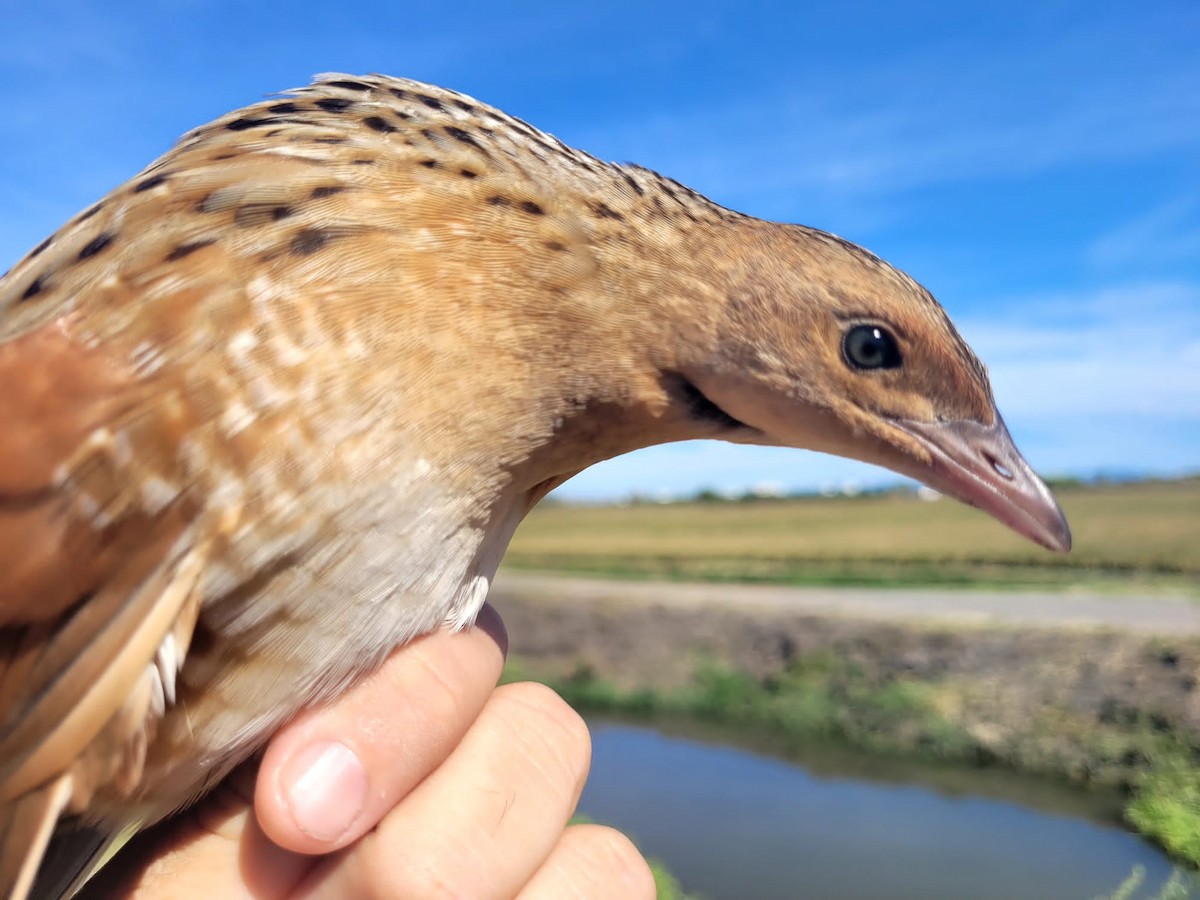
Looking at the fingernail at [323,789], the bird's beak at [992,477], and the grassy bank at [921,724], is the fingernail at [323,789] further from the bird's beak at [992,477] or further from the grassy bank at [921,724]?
the grassy bank at [921,724]

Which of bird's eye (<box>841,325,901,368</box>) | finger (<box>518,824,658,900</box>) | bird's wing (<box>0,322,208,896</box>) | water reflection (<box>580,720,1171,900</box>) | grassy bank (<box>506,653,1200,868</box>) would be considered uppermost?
bird's eye (<box>841,325,901,368</box>)

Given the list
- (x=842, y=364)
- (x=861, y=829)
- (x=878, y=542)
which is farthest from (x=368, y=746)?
(x=878, y=542)

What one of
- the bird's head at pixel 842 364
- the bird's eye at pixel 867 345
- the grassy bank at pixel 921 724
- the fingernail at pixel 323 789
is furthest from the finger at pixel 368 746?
the grassy bank at pixel 921 724

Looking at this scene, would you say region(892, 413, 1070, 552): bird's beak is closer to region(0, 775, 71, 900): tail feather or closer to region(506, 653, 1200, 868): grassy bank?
region(0, 775, 71, 900): tail feather

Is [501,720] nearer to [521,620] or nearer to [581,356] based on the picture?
[581,356]

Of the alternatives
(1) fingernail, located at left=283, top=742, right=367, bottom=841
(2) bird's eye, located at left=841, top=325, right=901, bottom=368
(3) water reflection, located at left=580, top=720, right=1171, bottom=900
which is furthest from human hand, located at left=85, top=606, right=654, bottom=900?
(3) water reflection, located at left=580, top=720, right=1171, bottom=900

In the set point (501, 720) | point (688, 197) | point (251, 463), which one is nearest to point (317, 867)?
point (501, 720)

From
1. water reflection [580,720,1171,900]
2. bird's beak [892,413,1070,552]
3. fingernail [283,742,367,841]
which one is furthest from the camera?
water reflection [580,720,1171,900]
